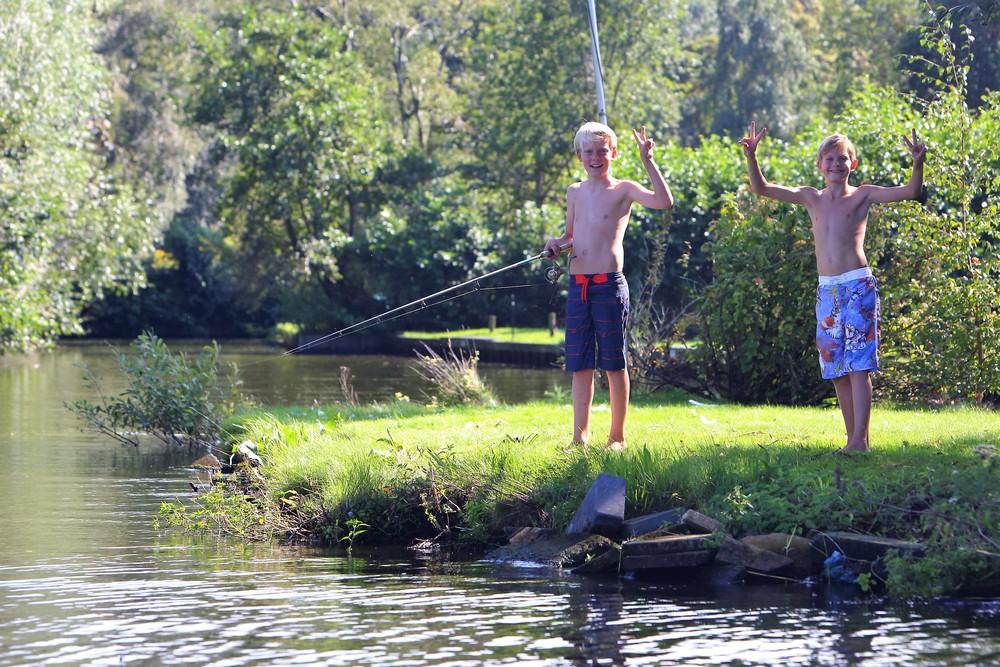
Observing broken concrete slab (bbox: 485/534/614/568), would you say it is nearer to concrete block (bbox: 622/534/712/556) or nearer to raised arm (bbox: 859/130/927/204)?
concrete block (bbox: 622/534/712/556)

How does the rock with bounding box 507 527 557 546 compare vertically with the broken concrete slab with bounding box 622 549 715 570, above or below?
above

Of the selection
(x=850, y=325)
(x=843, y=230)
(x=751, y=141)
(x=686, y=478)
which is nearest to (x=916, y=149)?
(x=843, y=230)

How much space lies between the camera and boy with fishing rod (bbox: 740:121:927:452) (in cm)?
920

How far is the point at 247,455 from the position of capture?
39.6ft

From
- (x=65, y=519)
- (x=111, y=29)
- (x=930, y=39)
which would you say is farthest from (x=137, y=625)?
(x=111, y=29)

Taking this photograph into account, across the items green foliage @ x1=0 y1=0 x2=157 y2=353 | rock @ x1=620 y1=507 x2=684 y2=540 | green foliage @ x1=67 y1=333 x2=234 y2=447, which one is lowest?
rock @ x1=620 y1=507 x2=684 y2=540

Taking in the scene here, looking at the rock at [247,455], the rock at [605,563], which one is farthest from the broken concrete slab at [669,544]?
the rock at [247,455]

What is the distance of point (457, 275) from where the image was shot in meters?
41.4

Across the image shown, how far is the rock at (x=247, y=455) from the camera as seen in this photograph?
1182cm

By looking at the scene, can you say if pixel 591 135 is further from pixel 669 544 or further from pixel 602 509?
pixel 669 544

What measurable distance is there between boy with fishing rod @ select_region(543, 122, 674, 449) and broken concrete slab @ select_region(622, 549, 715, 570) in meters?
1.59

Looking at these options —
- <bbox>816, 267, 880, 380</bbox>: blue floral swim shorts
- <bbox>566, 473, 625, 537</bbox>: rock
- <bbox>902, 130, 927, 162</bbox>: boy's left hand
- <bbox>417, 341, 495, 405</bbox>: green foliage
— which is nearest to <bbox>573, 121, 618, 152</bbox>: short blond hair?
<bbox>816, 267, 880, 380</bbox>: blue floral swim shorts

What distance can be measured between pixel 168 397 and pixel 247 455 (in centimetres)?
408

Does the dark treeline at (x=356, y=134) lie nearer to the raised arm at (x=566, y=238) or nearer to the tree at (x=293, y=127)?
the tree at (x=293, y=127)
